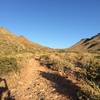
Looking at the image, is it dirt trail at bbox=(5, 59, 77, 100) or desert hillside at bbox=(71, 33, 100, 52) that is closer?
dirt trail at bbox=(5, 59, 77, 100)

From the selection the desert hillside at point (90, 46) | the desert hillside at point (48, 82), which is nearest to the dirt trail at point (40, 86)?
Answer: the desert hillside at point (48, 82)

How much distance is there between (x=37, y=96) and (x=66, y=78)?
3.28m

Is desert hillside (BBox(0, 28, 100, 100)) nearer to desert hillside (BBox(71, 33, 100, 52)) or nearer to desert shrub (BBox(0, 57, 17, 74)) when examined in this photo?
desert shrub (BBox(0, 57, 17, 74))

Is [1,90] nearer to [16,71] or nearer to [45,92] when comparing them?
[45,92]

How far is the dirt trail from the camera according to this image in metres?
12.5

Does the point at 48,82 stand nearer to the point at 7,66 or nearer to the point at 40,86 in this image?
the point at 40,86

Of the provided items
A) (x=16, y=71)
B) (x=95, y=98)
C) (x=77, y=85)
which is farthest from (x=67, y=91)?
(x=16, y=71)

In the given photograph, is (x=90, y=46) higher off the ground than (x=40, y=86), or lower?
higher

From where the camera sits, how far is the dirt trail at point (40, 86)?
40.9 ft

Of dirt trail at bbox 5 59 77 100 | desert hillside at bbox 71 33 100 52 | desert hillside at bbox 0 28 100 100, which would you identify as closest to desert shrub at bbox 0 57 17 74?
desert hillside at bbox 0 28 100 100

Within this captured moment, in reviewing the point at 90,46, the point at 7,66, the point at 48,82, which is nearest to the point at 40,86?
the point at 48,82

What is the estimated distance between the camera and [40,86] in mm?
14352

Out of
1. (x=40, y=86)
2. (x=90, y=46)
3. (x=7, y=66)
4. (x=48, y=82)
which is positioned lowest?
(x=40, y=86)

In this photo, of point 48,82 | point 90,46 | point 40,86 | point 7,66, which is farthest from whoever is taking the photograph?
point 90,46
